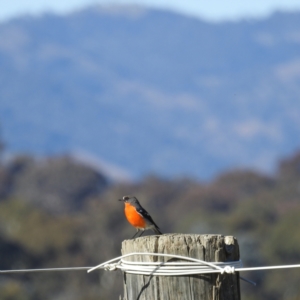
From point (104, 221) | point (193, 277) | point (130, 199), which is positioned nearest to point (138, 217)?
point (130, 199)

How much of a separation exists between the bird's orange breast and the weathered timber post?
4.38m

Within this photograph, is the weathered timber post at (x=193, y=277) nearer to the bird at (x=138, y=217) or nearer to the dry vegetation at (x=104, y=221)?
the bird at (x=138, y=217)

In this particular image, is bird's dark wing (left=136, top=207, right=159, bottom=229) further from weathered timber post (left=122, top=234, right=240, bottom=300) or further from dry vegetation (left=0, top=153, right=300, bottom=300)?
dry vegetation (left=0, top=153, right=300, bottom=300)

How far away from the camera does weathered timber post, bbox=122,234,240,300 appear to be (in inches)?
189

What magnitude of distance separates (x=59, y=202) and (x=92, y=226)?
45.9 m

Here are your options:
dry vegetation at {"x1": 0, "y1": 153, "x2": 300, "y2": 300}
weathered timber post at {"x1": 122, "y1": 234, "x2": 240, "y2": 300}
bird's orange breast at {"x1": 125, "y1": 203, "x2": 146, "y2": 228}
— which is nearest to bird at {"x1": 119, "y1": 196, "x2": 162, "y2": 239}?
bird's orange breast at {"x1": 125, "y1": 203, "x2": 146, "y2": 228}

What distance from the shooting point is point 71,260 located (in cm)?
5903

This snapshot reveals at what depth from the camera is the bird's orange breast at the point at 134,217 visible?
9.33 m

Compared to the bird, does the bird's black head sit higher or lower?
higher

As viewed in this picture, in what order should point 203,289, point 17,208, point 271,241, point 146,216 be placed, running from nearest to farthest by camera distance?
point 203,289, point 146,216, point 271,241, point 17,208

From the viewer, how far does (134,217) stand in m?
9.44

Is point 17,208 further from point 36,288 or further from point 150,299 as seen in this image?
point 150,299

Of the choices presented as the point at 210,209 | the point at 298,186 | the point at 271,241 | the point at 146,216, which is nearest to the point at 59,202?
the point at 210,209

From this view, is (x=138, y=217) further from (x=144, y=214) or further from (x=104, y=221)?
(x=104, y=221)
